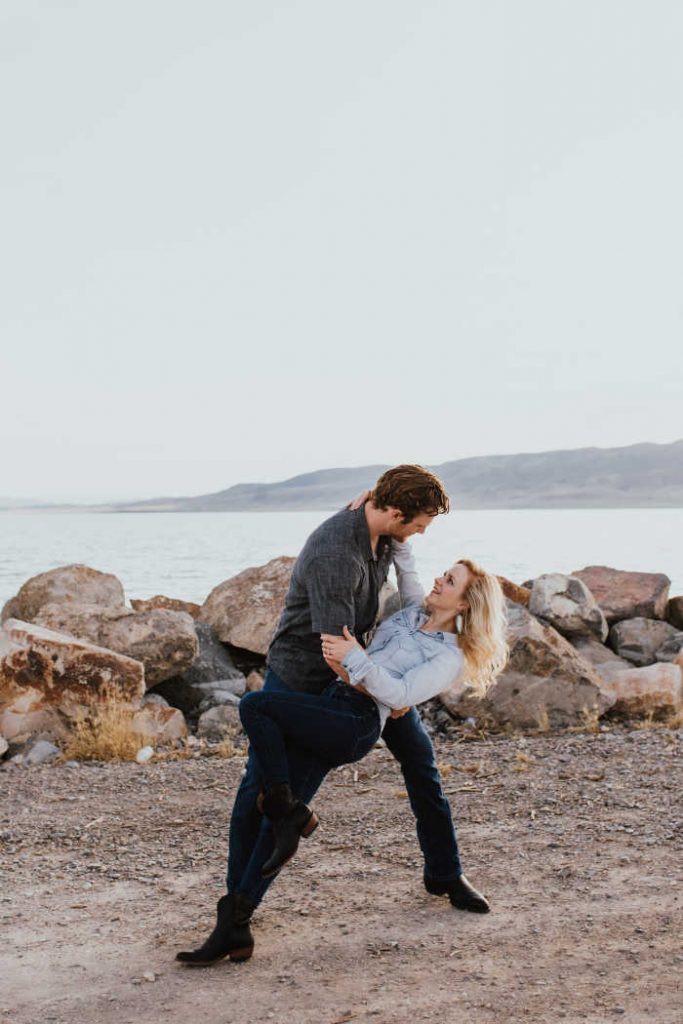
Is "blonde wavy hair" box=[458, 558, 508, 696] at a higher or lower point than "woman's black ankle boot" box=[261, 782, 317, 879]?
higher

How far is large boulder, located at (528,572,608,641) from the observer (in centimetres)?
1048

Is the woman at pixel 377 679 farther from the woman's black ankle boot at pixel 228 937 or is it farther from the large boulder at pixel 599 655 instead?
the large boulder at pixel 599 655

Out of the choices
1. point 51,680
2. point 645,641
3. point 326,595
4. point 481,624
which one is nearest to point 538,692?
point 645,641

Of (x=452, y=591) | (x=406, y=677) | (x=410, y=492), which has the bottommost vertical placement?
(x=406, y=677)

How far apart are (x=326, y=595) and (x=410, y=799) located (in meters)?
1.28

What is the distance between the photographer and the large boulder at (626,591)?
11266 mm

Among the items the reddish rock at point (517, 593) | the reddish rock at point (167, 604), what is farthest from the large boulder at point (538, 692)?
the reddish rock at point (167, 604)

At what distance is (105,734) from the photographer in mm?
7832

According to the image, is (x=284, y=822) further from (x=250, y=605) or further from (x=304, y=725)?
(x=250, y=605)

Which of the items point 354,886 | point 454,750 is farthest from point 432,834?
point 454,750

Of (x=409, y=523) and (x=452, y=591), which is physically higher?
(x=409, y=523)

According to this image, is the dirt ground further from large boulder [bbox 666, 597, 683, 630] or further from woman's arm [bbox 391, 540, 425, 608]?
large boulder [bbox 666, 597, 683, 630]

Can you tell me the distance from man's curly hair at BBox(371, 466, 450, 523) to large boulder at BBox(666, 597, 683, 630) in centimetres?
819

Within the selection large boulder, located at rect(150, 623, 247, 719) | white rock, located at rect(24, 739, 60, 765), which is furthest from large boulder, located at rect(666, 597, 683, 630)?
white rock, located at rect(24, 739, 60, 765)
